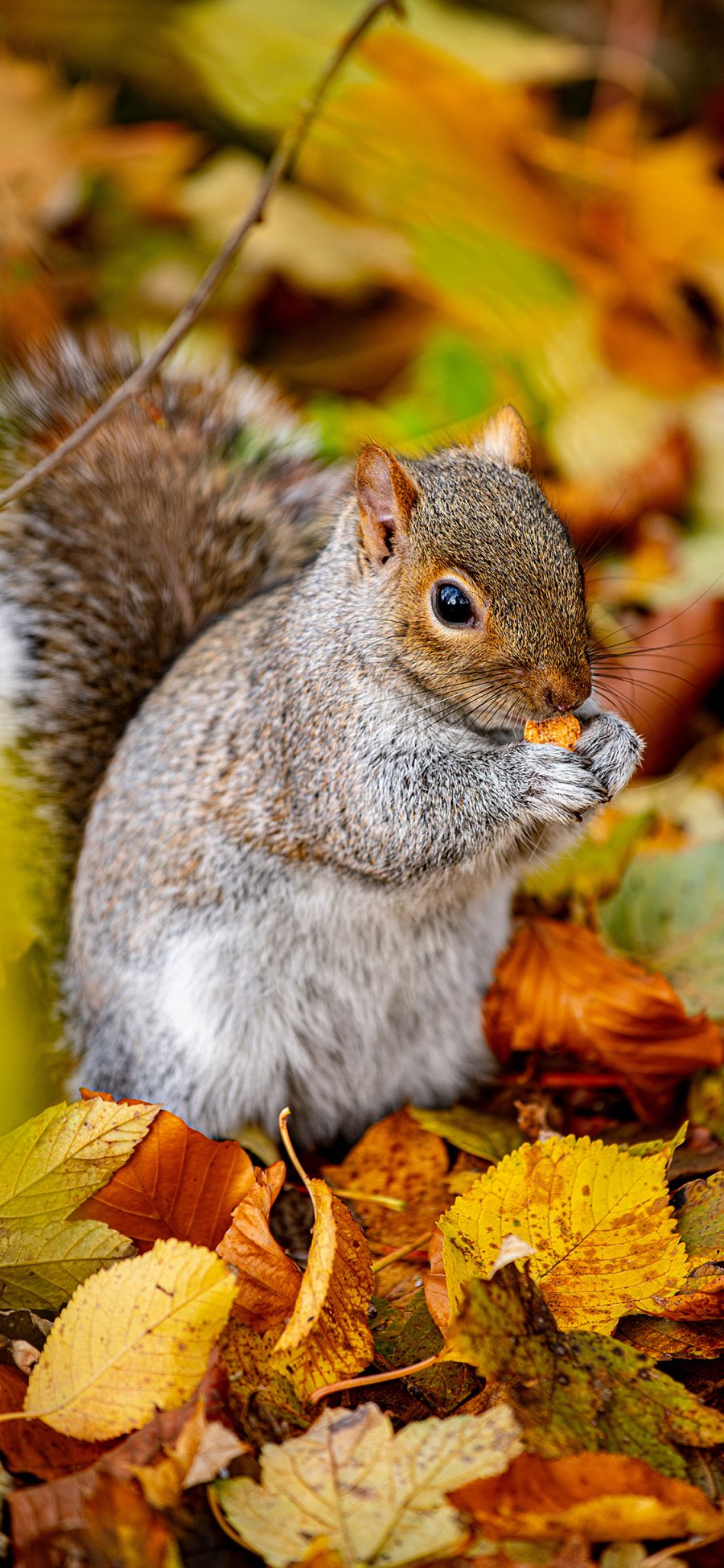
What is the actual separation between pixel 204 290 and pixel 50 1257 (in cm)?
117

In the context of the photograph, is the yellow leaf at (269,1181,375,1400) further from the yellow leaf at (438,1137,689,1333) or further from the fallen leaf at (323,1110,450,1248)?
the fallen leaf at (323,1110,450,1248)

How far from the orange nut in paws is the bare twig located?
64 cm

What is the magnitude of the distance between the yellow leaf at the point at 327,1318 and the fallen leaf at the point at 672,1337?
0.84 feet

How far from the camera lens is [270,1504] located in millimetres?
1057

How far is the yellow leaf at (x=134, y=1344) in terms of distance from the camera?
1136mm

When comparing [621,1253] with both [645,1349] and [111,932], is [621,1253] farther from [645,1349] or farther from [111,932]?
[111,932]

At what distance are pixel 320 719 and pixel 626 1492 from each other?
941 millimetres

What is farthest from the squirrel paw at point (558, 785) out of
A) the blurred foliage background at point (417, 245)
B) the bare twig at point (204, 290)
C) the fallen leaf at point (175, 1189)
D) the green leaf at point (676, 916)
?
the blurred foliage background at point (417, 245)

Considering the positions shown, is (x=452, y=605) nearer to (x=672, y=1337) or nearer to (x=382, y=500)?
(x=382, y=500)

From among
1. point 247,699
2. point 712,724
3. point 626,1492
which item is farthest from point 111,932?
point 712,724

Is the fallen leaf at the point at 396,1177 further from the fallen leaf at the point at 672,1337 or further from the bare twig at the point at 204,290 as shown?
the bare twig at the point at 204,290

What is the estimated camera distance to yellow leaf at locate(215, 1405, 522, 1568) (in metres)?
Answer: 1.02

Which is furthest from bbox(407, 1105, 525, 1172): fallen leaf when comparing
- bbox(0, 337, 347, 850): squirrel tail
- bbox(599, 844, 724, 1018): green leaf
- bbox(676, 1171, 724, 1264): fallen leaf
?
bbox(0, 337, 347, 850): squirrel tail

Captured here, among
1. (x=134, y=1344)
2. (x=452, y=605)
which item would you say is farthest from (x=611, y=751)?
(x=134, y=1344)
